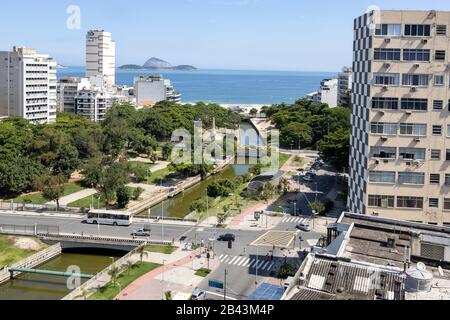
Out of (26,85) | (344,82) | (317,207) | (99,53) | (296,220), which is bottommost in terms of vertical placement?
(296,220)

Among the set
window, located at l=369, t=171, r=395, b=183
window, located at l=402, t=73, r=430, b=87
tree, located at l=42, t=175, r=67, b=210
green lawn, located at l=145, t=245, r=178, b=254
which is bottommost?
green lawn, located at l=145, t=245, r=178, b=254

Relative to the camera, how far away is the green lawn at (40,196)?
3025 centimetres

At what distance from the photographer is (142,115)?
52062mm

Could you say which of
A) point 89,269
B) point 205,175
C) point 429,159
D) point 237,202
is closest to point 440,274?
point 429,159

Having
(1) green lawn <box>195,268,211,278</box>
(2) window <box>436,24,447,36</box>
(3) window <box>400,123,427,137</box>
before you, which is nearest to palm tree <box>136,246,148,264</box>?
(1) green lawn <box>195,268,211,278</box>

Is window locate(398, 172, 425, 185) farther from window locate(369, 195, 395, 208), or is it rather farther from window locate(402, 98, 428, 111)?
window locate(402, 98, 428, 111)

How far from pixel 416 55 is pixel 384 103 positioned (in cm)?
201

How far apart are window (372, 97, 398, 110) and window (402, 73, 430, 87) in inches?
29.1

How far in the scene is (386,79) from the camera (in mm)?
19406

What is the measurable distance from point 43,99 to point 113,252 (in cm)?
3698

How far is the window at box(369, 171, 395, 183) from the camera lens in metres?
20.1

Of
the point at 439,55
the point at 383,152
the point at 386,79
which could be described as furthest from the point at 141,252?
the point at 439,55

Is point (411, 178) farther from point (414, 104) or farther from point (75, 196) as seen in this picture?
point (75, 196)
